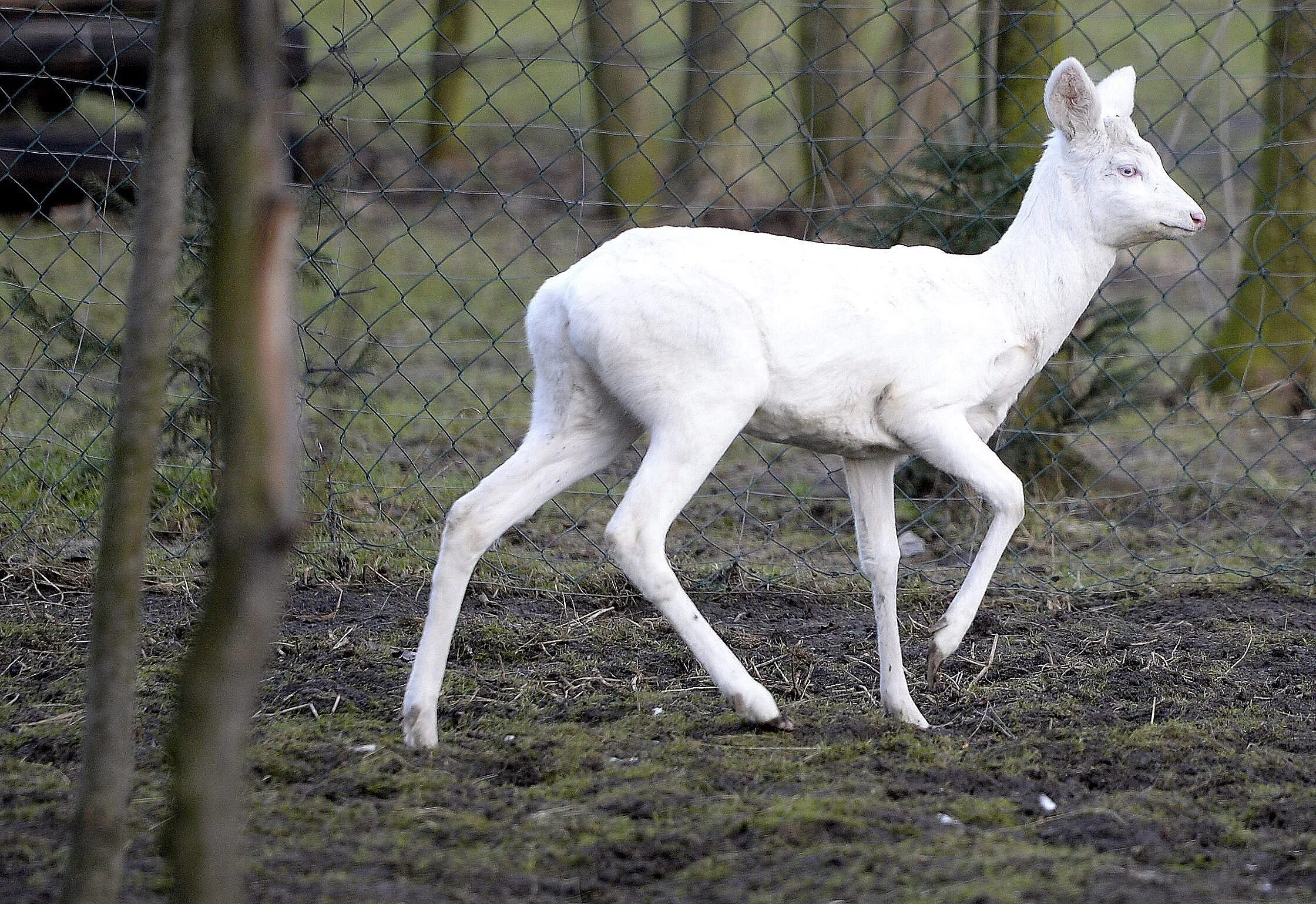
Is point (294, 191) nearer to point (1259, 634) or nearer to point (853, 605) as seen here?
point (853, 605)

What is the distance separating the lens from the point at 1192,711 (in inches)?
150

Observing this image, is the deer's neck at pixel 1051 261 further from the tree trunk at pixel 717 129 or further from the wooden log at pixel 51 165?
the wooden log at pixel 51 165

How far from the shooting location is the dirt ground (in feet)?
8.43

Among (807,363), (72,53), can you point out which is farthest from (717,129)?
(807,363)

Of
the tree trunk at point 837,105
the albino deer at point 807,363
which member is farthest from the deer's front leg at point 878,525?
the tree trunk at point 837,105

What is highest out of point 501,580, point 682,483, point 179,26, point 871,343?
point 179,26

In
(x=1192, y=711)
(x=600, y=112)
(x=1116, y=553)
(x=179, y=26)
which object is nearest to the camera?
(x=179, y=26)

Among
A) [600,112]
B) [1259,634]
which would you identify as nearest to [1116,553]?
[1259,634]

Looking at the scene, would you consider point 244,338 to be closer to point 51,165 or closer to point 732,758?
point 732,758

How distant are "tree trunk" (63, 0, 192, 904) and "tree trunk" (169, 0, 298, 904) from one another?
23 cm

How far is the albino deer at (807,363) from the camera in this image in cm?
341

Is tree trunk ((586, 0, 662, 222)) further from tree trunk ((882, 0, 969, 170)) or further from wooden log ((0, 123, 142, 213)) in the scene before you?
wooden log ((0, 123, 142, 213))

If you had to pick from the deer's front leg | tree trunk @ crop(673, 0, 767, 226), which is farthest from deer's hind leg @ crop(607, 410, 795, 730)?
tree trunk @ crop(673, 0, 767, 226)

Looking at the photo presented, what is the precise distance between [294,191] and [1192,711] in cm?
355
